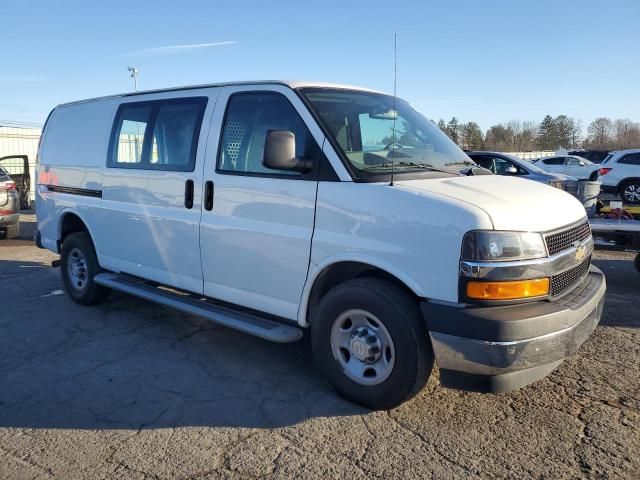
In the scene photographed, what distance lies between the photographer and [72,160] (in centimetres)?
604

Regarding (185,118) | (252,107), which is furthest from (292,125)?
(185,118)

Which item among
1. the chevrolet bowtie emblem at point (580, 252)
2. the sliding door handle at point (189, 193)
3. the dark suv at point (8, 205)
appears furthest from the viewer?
the dark suv at point (8, 205)

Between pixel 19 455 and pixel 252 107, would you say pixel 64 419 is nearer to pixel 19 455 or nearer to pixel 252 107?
pixel 19 455

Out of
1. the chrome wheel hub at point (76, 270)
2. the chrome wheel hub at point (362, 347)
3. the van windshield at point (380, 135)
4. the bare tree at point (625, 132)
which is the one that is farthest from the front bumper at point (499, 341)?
the bare tree at point (625, 132)

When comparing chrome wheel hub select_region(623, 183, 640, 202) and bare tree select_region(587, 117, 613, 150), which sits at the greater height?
bare tree select_region(587, 117, 613, 150)

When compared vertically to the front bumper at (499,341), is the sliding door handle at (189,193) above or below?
above

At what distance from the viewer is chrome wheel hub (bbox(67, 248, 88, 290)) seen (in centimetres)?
607

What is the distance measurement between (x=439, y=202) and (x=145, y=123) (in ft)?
10.4

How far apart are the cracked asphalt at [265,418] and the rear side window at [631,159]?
12300mm

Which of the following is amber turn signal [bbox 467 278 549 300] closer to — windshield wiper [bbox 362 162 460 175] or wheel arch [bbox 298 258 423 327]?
wheel arch [bbox 298 258 423 327]

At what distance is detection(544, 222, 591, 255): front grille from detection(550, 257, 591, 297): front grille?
0.16 meters

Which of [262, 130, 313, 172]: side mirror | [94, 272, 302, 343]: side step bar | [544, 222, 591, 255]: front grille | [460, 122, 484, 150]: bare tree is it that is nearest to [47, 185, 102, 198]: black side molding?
[94, 272, 302, 343]: side step bar

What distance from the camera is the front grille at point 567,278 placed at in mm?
3261

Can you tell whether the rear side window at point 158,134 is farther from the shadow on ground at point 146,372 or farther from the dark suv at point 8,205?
the dark suv at point 8,205
